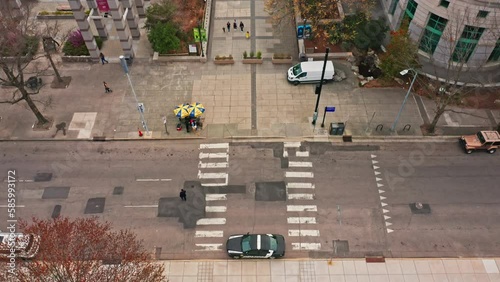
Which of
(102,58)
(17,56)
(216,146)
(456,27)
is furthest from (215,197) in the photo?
(456,27)

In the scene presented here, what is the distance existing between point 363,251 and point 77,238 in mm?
19976

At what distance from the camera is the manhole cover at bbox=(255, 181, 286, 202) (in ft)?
102

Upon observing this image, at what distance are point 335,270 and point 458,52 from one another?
23090 mm

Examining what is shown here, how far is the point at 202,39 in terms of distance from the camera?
142 ft

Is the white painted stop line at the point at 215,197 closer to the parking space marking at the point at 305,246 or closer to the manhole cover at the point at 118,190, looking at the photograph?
the parking space marking at the point at 305,246

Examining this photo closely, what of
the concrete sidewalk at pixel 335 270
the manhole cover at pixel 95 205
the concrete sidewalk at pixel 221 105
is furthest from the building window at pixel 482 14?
the manhole cover at pixel 95 205

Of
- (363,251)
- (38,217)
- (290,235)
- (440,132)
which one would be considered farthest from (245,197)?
(440,132)

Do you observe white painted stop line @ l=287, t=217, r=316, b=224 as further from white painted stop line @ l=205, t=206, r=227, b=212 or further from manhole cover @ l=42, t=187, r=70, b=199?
manhole cover @ l=42, t=187, r=70, b=199

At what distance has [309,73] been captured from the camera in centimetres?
3859

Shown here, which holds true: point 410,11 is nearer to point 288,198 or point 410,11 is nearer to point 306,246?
point 288,198

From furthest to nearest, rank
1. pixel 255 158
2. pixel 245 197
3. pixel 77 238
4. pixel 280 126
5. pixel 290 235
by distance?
pixel 280 126 → pixel 255 158 → pixel 245 197 → pixel 290 235 → pixel 77 238

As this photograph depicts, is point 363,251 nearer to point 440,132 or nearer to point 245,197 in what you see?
point 245,197

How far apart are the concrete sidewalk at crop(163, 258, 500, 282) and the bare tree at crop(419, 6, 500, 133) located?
43.1 feet

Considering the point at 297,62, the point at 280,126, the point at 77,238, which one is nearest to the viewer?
the point at 77,238
